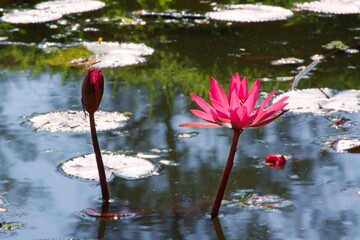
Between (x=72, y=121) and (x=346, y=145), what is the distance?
96 centimetres

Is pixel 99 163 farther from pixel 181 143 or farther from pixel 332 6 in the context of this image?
pixel 332 6

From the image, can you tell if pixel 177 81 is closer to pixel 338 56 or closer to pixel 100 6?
pixel 338 56

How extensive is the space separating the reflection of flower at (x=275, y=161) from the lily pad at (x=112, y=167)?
0.34 metres

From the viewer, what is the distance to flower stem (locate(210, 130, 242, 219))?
225 centimetres

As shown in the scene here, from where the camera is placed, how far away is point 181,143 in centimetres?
292

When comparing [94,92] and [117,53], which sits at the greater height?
[94,92]

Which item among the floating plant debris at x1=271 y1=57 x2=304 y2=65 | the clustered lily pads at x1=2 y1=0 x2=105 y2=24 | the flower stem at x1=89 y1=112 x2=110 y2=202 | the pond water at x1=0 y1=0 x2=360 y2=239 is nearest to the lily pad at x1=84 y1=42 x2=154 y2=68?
the pond water at x1=0 y1=0 x2=360 y2=239

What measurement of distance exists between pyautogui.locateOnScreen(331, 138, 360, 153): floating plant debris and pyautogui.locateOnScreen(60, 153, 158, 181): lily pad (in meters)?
0.59

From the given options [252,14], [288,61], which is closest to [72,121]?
[288,61]

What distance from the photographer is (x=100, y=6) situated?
5363 millimetres

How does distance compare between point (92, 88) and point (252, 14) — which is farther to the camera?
point (252, 14)

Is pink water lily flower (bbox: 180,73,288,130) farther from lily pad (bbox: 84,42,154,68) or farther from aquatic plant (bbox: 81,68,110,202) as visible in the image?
lily pad (bbox: 84,42,154,68)

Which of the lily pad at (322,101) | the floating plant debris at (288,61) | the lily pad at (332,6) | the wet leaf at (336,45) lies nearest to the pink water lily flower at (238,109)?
the lily pad at (322,101)

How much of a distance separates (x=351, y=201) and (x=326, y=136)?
0.57m
